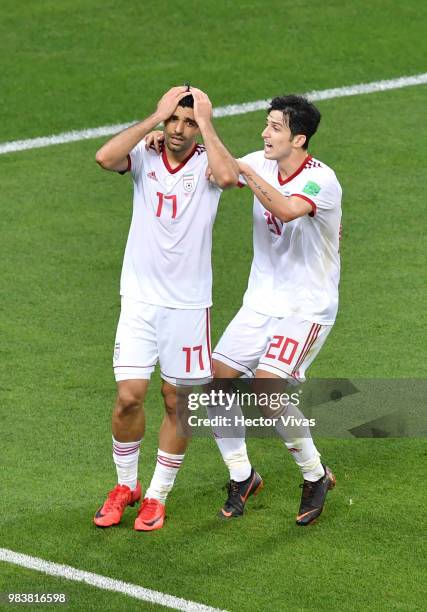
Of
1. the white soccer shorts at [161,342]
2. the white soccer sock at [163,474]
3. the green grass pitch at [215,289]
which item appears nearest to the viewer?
the green grass pitch at [215,289]

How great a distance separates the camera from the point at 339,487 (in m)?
9.20

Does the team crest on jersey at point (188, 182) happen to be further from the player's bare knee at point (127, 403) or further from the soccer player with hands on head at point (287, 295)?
the player's bare knee at point (127, 403)

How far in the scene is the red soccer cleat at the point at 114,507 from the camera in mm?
8586

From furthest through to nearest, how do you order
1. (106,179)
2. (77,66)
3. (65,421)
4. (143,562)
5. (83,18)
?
(83,18) < (77,66) < (106,179) < (65,421) < (143,562)

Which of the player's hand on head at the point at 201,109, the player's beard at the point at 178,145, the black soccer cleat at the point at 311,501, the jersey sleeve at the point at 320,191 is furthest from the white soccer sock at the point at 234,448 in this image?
the player's hand on head at the point at 201,109

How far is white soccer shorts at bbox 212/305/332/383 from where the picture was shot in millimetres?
8586

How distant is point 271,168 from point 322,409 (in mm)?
2269

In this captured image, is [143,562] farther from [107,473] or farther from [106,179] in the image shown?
[106,179]

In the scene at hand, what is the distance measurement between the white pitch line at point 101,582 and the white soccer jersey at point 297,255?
1831mm

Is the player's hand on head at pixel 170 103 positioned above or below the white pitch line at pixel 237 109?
above

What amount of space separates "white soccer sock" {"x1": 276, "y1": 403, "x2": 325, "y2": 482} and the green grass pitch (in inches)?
11.7

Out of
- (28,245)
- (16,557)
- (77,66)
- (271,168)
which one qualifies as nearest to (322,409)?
(271,168)

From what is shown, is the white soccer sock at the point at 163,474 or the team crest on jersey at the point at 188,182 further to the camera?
the white soccer sock at the point at 163,474

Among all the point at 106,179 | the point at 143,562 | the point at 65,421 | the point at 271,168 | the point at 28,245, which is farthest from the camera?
the point at 106,179
